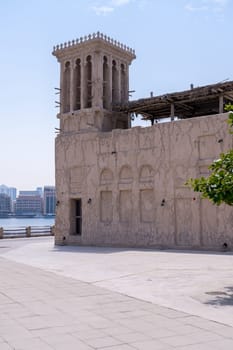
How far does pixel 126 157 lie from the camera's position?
1024 inches

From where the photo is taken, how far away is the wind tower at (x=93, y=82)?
28.6 metres

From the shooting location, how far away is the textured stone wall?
22.5m

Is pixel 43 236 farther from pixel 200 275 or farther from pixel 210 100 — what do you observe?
pixel 200 275

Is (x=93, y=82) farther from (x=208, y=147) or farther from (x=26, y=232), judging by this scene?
(x=26, y=232)

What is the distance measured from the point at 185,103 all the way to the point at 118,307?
20127 millimetres

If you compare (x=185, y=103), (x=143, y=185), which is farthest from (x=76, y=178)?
(x=185, y=103)

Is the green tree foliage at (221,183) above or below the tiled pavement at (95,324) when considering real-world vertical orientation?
above

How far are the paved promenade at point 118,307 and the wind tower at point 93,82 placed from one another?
47.8 ft

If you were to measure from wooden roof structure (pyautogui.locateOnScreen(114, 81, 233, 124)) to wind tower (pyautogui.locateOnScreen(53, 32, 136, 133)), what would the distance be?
1220mm

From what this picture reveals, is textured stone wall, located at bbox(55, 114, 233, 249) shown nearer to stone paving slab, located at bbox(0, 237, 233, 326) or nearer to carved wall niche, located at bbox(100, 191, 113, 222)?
carved wall niche, located at bbox(100, 191, 113, 222)

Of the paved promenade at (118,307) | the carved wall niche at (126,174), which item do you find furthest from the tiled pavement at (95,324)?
the carved wall niche at (126,174)

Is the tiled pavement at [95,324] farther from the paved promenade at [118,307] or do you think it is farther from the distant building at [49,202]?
the distant building at [49,202]

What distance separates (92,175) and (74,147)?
2.43 metres

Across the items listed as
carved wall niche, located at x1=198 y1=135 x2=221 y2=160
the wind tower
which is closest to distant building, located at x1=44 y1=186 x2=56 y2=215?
the wind tower
